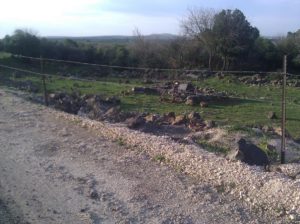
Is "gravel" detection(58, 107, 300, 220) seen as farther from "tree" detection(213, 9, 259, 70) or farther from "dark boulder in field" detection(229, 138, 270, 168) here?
"tree" detection(213, 9, 259, 70)

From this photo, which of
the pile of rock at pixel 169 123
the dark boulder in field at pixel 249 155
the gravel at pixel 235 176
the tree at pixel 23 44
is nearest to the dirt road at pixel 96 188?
the gravel at pixel 235 176

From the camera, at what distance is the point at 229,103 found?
20812 mm

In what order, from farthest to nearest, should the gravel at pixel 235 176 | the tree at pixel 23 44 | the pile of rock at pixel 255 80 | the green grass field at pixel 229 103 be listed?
the tree at pixel 23 44 < the pile of rock at pixel 255 80 < the green grass field at pixel 229 103 < the gravel at pixel 235 176

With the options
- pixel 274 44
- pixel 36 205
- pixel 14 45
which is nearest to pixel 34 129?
pixel 36 205

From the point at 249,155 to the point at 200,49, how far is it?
32.8m

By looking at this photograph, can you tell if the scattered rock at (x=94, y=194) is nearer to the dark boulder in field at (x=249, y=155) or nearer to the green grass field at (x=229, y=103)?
the dark boulder in field at (x=249, y=155)

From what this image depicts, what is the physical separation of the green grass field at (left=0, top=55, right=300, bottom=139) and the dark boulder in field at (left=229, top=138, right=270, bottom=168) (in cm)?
401

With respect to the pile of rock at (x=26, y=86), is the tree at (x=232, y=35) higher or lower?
higher

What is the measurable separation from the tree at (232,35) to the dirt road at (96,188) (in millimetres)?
29979

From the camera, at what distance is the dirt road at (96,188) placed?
5.32 m

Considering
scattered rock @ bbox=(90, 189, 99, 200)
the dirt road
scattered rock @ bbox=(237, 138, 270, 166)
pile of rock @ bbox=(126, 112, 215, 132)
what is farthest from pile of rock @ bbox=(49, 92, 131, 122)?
scattered rock @ bbox=(90, 189, 99, 200)

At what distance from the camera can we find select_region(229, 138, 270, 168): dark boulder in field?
6.82 metres

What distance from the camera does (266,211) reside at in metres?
5.34

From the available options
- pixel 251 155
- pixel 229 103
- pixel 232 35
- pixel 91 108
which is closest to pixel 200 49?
pixel 232 35
